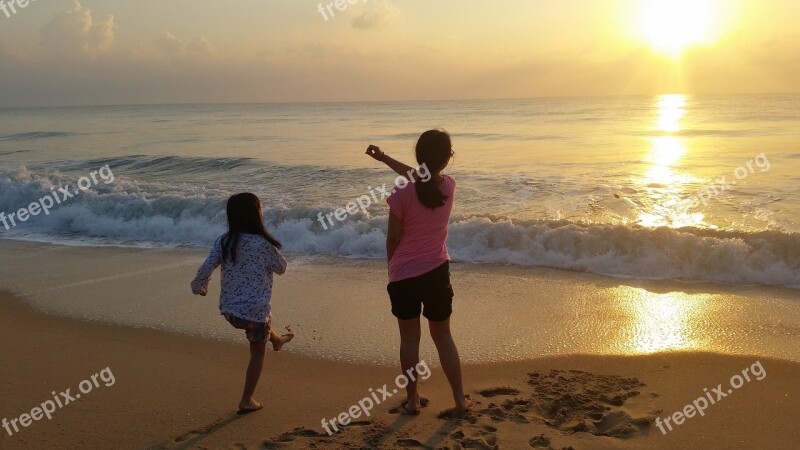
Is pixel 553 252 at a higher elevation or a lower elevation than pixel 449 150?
lower

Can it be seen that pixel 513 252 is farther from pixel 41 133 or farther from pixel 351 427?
pixel 41 133

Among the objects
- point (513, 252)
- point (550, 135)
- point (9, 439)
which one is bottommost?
point (9, 439)

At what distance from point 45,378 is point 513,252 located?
579 cm

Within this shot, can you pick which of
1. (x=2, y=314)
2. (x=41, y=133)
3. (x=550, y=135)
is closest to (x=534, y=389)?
(x=2, y=314)

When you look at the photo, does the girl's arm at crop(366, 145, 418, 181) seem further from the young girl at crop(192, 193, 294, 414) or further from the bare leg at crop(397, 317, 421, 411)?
the bare leg at crop(397, 317, 421, 411)

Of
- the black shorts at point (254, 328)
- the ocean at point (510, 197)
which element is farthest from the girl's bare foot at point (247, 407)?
the ocean at point (510, 197)

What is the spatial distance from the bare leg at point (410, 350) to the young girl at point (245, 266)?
0.81 m

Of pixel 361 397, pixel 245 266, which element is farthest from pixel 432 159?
pixel 361 397

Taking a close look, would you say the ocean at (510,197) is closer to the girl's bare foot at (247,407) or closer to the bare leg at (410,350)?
the bare leg at (410,350)

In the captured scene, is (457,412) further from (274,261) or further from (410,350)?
(274,261)

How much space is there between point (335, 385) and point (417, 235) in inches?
59.0

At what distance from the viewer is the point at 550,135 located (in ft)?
81.8

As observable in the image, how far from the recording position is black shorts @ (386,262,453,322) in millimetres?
3656

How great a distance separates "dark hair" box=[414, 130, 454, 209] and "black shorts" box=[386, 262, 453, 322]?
417 millimetres
